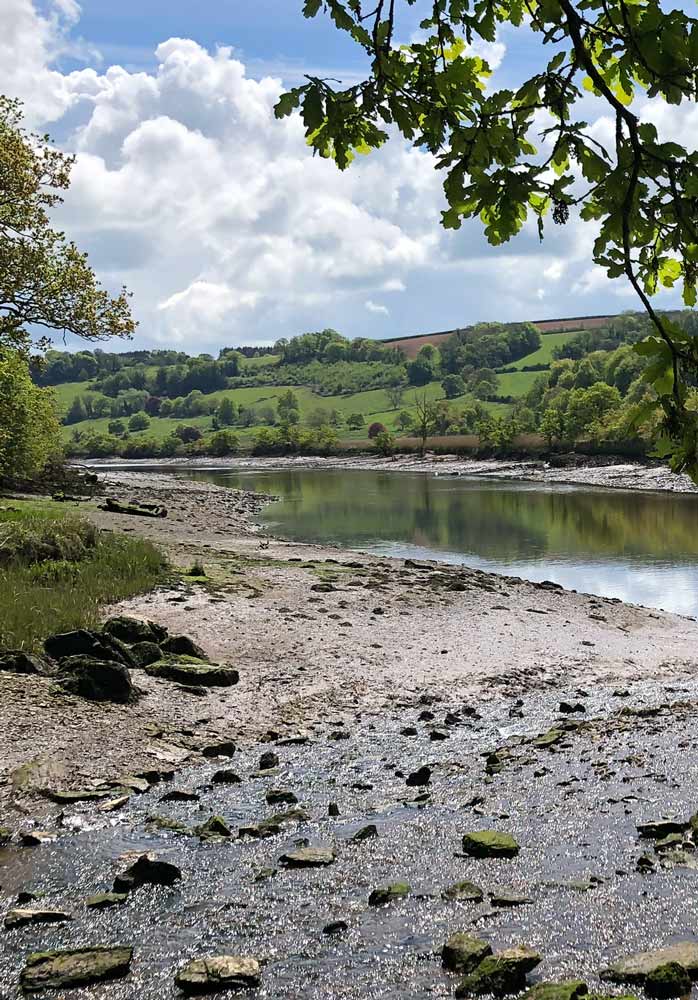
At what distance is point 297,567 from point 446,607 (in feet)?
23.9

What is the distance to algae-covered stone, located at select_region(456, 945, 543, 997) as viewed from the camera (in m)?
6.12

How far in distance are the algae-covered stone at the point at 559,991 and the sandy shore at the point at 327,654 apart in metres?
6.21

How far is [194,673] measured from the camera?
15234 mm

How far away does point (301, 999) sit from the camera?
6250 millimetres

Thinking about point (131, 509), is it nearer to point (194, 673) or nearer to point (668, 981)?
point (194, 673)

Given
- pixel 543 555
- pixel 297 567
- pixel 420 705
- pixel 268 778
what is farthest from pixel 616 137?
pixel 543 555

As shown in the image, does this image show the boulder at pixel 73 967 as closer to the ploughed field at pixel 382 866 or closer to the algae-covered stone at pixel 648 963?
the ploughed field at pixel 382 866

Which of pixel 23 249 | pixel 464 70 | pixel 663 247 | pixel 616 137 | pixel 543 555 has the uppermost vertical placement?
pixel 23 249

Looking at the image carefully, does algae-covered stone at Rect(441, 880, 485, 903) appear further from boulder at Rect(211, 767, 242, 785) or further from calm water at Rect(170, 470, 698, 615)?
calm water at Rect(170, 470, 698, 615)

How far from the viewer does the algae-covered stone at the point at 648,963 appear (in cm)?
611

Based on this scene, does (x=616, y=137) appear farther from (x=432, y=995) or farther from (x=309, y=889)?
(x=309, y=889)

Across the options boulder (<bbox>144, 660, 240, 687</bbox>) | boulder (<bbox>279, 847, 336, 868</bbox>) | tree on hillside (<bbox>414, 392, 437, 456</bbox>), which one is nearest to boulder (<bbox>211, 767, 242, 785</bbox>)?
boulder (<bbox>279, 847, 336, 868</bbox>)

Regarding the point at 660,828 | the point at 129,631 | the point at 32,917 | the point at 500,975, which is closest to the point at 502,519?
the point at 129,631

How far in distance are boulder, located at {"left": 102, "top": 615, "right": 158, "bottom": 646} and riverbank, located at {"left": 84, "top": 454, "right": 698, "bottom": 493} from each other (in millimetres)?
49412
